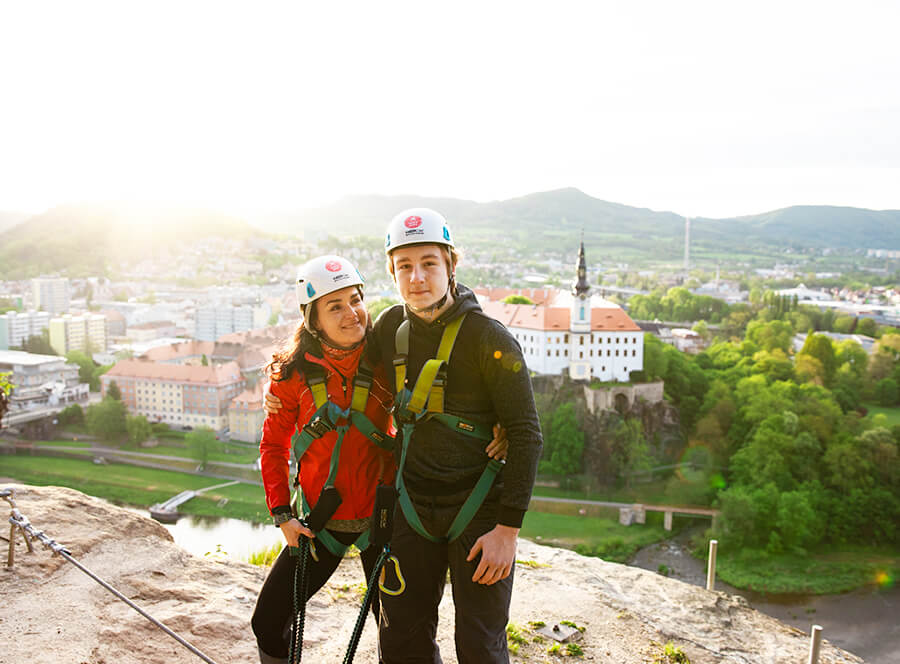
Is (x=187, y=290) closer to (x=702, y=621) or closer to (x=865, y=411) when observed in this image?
(x=865, y=411)

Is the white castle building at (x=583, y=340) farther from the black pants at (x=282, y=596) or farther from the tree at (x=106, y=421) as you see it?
the black pants at (x=282, y=596)

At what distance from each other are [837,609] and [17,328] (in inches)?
1933

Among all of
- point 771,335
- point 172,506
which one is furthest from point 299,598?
point 771,335

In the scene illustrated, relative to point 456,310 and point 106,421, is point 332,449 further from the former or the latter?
point 106,421

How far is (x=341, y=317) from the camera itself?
2043 mm

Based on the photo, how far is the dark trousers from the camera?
1.82m

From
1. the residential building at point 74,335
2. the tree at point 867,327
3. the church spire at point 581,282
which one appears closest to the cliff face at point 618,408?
the church spire at point 581,282

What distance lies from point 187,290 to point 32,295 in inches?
636

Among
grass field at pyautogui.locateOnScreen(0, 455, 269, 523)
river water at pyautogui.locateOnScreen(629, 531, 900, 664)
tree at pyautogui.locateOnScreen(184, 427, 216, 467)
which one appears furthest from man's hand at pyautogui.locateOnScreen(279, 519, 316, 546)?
tree at pyautogui.locateOnScreen(184, 427, 216, 467)

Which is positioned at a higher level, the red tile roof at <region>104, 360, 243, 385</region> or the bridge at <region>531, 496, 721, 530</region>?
the red tile roof at <region>104, 360, 243, 385</region>

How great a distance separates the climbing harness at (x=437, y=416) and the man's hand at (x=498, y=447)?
0.7 inches

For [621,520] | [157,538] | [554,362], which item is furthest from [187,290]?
[157,538]

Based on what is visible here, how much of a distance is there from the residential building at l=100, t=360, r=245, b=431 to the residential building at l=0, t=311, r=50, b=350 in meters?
15.6

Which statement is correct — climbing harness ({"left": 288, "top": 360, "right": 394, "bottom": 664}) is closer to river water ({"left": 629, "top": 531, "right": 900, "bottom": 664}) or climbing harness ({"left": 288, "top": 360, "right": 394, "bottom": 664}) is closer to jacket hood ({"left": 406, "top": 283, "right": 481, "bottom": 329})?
jacket hood ({"left": 406, "top": 283, "right": 481, "bottom": 329})
